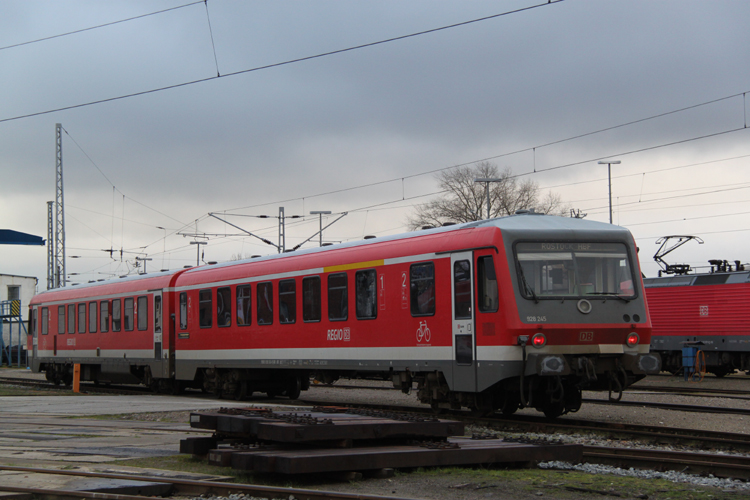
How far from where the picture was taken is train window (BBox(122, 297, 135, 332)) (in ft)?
Result: 80.5

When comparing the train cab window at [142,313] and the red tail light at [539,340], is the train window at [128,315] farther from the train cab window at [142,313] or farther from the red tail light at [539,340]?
the red tail light at [539,340]

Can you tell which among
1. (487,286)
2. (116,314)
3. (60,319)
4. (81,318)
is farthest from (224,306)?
(60,319)

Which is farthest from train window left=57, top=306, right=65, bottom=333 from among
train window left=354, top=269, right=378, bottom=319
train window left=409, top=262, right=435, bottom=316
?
train window left=409, top=262, right=435, bottom=316

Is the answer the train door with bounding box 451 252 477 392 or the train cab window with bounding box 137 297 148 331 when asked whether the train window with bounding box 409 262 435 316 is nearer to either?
the train door with bounding box 451 252 477 392

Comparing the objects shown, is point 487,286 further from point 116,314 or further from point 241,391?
point 116,314

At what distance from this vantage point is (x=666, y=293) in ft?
105

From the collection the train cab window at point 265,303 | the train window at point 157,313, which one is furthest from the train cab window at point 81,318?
the train cab window at point 265,303

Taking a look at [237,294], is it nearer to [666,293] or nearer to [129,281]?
[129,281]

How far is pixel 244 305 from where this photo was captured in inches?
777

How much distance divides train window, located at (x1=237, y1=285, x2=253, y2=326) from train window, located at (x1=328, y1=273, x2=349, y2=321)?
131 inches

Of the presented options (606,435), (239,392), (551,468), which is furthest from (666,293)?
(551,468)

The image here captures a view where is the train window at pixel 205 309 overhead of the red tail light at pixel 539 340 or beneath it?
overhead

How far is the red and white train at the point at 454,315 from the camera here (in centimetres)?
1304

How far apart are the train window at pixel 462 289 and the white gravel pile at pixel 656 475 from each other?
4.41m
